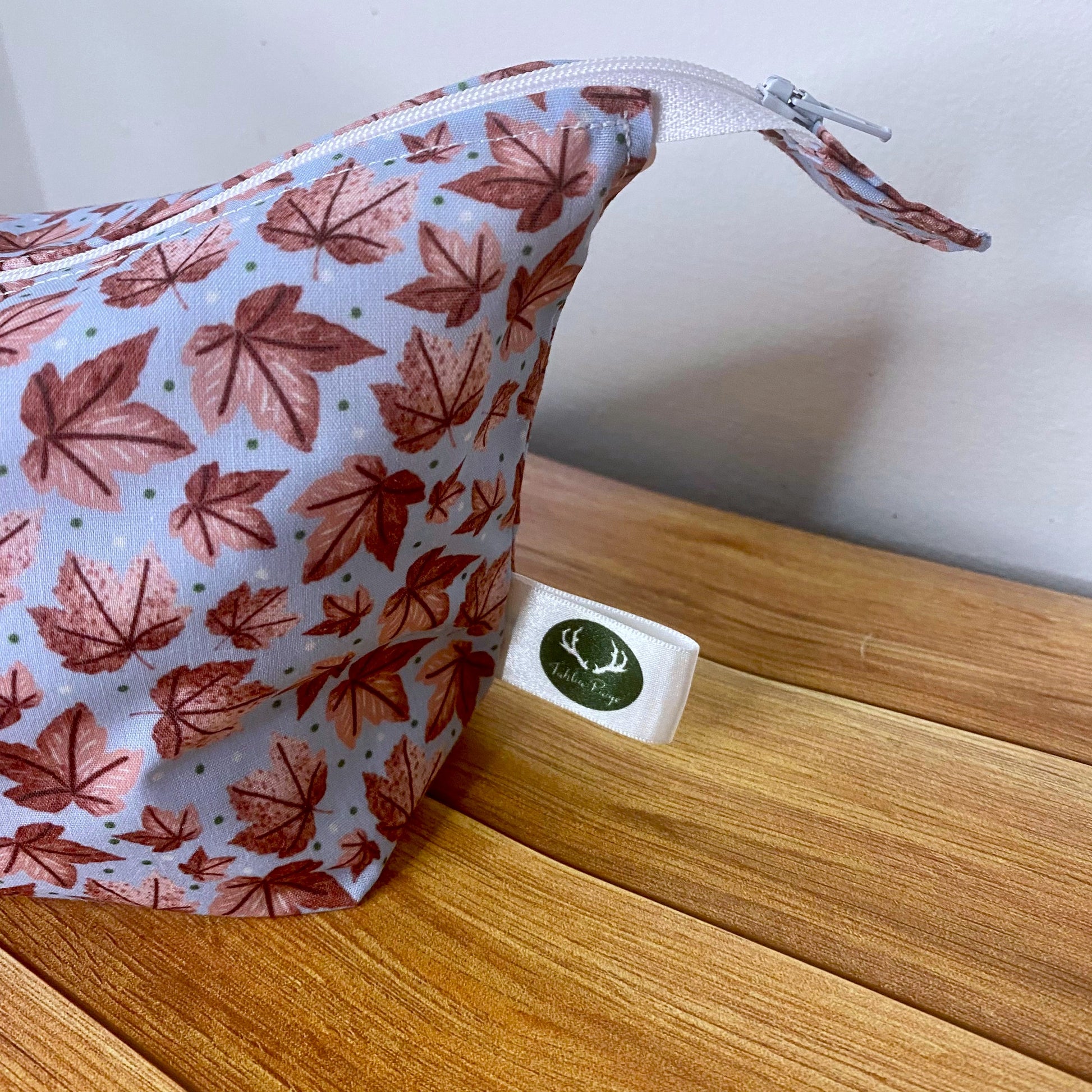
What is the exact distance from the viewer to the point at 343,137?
0.31 meters

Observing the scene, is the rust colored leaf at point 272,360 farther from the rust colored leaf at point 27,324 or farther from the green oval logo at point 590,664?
the green oval logo at point 590,664

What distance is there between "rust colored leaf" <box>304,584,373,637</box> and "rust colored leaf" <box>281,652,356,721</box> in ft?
0.04

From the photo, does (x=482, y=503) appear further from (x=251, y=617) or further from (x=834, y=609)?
(x=834, y=609)

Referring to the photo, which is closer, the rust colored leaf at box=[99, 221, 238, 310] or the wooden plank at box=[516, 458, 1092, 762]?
the rust colored leaf at box=[99, 221, 238, 310]

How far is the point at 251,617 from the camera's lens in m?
0.29

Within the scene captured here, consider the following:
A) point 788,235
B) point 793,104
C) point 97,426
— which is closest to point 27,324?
point 97,426

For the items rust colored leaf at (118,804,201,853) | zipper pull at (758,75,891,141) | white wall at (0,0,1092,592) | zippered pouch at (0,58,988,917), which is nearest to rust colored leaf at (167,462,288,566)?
zippered pouch at (0,58,988,917)

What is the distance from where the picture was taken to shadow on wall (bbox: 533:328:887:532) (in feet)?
1.70

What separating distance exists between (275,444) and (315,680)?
0.32ft

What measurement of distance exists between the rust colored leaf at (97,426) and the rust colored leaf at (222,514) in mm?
13

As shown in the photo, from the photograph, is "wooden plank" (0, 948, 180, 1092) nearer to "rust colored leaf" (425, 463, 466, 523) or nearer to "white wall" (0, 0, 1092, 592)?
"rust colored leaf" (425, 463, 466, 523)

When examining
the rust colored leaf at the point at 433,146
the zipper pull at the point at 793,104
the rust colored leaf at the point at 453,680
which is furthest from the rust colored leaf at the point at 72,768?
the zipper pull at the point at 793,104

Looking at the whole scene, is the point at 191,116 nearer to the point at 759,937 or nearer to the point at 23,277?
the point at 23,277

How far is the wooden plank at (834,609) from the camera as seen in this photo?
432 millimetres
